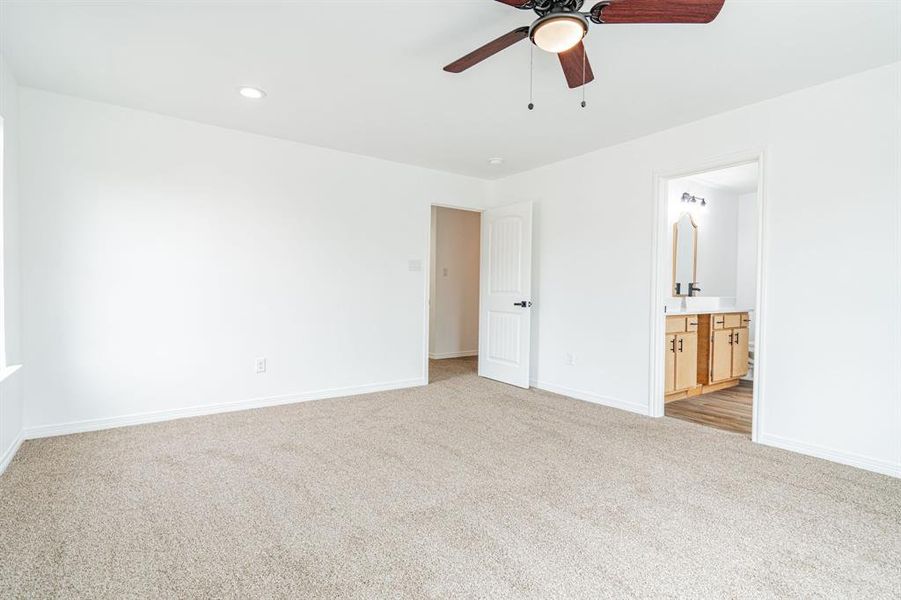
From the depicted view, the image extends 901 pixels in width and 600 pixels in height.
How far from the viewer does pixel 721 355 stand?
479 centimetres

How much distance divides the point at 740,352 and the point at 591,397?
2.09m

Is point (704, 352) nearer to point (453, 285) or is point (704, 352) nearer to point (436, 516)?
point (453, 285)

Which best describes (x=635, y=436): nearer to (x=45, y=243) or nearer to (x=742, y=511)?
(x=742, y=511)

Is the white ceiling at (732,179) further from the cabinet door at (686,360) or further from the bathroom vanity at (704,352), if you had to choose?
the cabinet door at (686,360)

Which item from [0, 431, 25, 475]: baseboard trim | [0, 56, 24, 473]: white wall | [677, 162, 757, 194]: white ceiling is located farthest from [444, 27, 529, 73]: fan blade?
[677, 162, 757, 194]: white ceiling

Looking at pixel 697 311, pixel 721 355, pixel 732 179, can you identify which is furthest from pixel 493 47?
pixel 732 179

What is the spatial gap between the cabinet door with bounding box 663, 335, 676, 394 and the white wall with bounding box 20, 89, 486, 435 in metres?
2.45

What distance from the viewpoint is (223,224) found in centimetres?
379

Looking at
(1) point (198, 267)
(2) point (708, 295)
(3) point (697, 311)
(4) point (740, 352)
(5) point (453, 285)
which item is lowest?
(4) point (740, 352)

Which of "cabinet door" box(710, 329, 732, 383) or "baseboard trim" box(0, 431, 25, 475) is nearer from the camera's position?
"baseboard trim" box(0, 431, 25, 475)

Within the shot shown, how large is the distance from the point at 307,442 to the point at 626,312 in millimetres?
2814

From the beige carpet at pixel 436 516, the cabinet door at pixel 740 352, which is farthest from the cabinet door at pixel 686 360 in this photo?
the beige carpet at pixel 436 516

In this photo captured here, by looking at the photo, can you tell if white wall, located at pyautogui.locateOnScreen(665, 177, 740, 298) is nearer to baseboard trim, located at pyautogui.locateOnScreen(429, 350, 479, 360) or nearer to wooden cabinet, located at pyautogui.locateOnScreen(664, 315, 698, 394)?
wooden cabinet, located at pyautogui.locateOnScreen(664, 315, 698, 394)

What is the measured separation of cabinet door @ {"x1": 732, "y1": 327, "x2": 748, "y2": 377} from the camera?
4969 mm
